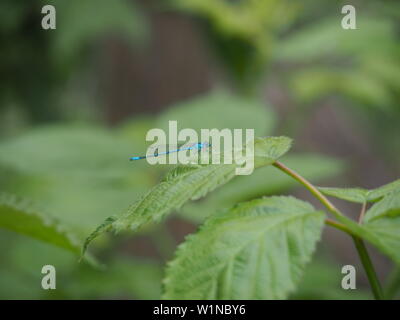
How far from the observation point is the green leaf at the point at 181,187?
1.27ft

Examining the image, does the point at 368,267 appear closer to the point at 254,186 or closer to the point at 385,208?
the point at 385,208

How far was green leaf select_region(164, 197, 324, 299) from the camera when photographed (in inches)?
13.8

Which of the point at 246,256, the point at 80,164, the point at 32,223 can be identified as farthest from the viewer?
the point at 80,164

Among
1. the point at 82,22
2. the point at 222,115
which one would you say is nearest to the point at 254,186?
the point at 222,115

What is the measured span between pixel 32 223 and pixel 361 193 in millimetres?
296

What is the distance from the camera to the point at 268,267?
0.36 meters

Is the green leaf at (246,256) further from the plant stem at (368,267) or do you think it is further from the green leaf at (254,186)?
the green leaf at (254,186)

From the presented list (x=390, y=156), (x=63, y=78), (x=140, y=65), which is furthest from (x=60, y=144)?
(x=390, y=156)

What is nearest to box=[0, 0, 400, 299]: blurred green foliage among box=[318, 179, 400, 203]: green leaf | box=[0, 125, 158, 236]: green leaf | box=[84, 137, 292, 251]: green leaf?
box=[0, 125, 158, 236]: green leaf

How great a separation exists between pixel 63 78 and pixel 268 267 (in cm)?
192

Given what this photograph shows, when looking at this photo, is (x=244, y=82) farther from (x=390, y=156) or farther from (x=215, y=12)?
(x=390, y=156)

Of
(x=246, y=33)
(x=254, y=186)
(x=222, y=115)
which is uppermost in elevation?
(x=246, y=33)

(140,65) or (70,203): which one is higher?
(140,65)

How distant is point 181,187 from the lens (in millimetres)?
410
